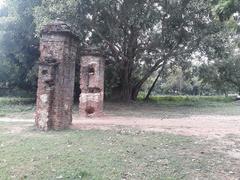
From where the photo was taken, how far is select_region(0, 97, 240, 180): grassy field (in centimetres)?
618

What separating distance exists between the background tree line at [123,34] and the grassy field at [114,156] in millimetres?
9171

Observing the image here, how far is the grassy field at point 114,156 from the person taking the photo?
20.3 ft

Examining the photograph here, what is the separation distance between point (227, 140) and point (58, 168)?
495 centimetres

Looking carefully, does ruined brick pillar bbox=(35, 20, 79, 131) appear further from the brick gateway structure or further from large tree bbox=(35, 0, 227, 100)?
large tree bbox=(35, 0, 227, 100)

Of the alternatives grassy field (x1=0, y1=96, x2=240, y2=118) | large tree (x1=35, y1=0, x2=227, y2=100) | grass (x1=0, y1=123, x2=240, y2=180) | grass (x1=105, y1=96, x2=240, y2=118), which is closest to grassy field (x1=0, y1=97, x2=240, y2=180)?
grass (x1=0, y1=123, x2=240, y2=180)

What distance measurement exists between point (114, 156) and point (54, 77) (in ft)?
13.2

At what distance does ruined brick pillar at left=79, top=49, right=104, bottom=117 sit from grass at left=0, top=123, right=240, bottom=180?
5.70m

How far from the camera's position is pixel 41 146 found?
795 cm

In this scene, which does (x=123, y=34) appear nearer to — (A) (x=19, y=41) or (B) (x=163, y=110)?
(B) (x=163, y=110)

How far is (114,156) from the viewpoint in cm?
716

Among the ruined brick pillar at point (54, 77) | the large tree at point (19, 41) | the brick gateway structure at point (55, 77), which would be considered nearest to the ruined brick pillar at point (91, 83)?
the brick gateway structure at point (55, 77)

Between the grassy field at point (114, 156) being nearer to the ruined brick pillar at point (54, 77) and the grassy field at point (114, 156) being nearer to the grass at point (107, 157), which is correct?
the grass at point (107, 157)

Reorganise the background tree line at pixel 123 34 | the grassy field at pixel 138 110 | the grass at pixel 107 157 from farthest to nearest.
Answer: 1. the background tree line at pixel 123 34
2. the grassy field at pixel 138 110
3. the grass at pixel 107 157

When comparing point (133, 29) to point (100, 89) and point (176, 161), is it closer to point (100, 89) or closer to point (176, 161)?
point (100, 89)
